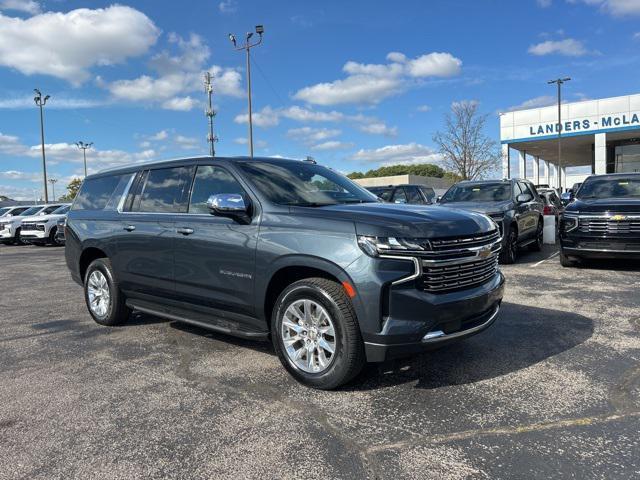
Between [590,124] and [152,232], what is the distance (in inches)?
1529

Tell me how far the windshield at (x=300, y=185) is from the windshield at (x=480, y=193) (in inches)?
254

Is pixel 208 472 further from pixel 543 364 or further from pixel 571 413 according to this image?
pixel 543 364

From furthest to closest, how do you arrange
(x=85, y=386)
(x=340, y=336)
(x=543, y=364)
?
(x=543, y=364) < (x=85, y=386) < (x=340, y=336)

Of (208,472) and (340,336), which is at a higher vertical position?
(340,336)

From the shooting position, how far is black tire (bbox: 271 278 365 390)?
3680 millimetres

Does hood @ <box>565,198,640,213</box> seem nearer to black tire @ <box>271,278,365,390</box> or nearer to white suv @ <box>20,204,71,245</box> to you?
black tire @ <box>271,278,365,390</box>

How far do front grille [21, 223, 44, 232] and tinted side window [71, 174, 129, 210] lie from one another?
52.6 ft

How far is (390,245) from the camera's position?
11.8 feet

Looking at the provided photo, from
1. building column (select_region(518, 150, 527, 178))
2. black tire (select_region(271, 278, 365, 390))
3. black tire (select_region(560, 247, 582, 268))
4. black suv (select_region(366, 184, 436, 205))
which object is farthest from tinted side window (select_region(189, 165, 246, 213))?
building column (select_region(518, 150, 527, 178))

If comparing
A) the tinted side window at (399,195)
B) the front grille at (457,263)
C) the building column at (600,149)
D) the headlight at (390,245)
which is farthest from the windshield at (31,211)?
the building column at (600,149)

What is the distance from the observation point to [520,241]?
35.6 ft

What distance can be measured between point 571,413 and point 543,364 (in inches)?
39.8

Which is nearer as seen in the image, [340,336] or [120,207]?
[340,336]

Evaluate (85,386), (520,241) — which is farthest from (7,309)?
(520,241)
